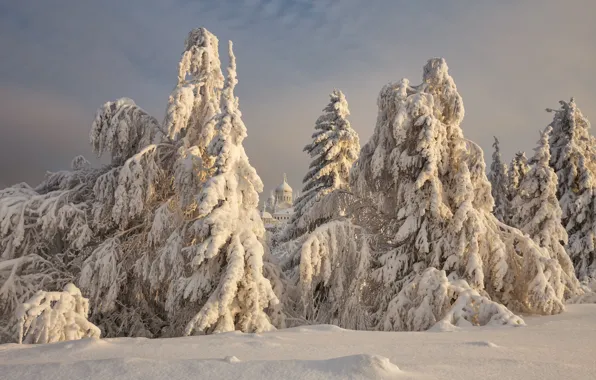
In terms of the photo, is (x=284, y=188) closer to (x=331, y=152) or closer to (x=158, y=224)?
(x=331, y=152)

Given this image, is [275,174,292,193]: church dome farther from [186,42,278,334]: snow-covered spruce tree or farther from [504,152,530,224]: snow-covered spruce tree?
[186,42,278,334]: snow-covered spruce tree

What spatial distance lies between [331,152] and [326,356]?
1696 cm

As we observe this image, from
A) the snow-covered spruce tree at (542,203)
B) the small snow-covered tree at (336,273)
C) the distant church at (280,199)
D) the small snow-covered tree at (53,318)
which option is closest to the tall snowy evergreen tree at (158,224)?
the small snow-covered tree at (336,273)

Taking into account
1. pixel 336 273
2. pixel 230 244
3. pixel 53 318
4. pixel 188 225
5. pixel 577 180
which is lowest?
pixel 53 318

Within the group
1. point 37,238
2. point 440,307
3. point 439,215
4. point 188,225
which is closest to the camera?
point 440,307

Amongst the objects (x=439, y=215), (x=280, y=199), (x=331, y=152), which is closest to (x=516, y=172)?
(x=331, y=152)

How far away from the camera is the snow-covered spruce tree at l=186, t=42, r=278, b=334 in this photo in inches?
351

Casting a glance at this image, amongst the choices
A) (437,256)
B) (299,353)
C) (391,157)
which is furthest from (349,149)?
(299,353)

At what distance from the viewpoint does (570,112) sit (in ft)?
74.6

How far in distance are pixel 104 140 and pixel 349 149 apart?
1273 centimetres

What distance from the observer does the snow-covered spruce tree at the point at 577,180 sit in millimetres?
21984

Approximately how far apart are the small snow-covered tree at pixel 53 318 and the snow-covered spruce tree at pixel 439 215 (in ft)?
22.5

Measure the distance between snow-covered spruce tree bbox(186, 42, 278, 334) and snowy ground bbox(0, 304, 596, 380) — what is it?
2821 mm

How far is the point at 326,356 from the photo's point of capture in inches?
180
